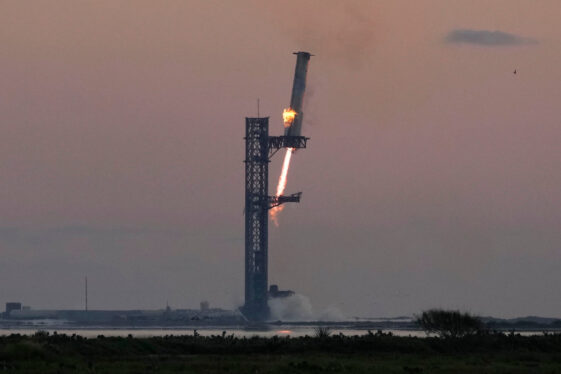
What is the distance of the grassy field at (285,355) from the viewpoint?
89.6m

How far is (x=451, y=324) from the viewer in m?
136

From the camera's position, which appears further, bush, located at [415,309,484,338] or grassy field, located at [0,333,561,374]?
bush, located at [415,309,484,338]

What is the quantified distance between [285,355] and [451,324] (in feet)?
111

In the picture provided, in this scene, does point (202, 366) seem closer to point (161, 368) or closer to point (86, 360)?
point (161, 368)

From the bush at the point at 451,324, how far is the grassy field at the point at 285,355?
675 cm

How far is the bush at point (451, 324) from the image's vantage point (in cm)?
13488

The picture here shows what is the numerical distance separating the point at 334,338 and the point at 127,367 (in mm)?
34569

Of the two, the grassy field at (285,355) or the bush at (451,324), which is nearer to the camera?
the grassy field at (285,355)

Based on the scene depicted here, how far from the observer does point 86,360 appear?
9631 centimetres

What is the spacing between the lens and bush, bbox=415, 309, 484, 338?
134875 mm

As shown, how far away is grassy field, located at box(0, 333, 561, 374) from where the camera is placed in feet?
294

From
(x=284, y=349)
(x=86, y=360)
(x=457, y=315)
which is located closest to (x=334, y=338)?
(x=284, y=349)

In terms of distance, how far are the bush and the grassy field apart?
6754 millimetres

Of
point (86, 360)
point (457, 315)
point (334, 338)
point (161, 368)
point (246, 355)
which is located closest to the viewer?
point (161, 368)
